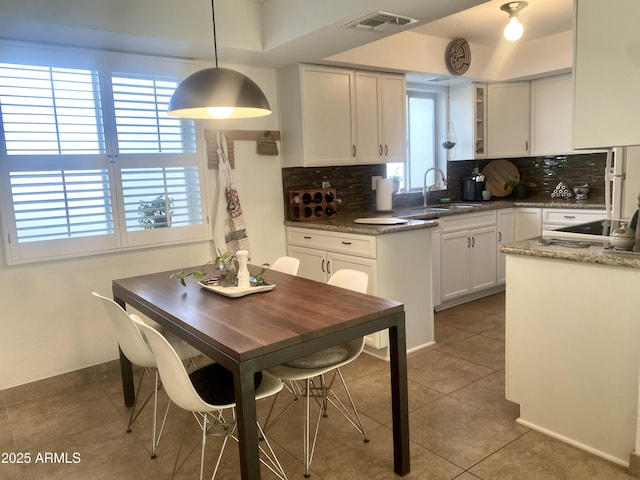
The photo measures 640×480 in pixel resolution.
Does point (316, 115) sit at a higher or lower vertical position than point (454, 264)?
higher

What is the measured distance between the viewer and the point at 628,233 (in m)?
2.16

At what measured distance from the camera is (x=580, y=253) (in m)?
2.18

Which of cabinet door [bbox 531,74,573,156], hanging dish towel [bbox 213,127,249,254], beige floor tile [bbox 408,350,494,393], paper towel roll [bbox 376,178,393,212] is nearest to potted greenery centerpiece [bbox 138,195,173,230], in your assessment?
→ hanging dish towel [bbox 213,127,249,254]

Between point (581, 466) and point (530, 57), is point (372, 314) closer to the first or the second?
point (581, 466)

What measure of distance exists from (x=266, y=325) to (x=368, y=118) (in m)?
2.76

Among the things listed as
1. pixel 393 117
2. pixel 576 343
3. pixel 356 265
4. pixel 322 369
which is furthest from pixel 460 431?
pixel 393 117

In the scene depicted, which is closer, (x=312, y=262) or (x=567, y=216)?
(x=312, y=262)

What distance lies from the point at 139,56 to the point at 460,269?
323 centimetres

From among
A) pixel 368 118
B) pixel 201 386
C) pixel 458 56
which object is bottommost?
pixel 201 386

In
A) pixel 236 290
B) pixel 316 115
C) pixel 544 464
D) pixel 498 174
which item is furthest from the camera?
pixel 498 174

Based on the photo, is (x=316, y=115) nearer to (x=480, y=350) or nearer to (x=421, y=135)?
(x=421, y=135)

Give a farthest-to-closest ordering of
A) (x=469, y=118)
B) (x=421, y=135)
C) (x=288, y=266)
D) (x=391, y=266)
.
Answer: (x=421, y=135) < (x=469, y=118) < (x=391, y=266) < (x=288, y=266)

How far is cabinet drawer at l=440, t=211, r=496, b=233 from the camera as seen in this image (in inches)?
171

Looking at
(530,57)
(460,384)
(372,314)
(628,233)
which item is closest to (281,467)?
(372,314)
